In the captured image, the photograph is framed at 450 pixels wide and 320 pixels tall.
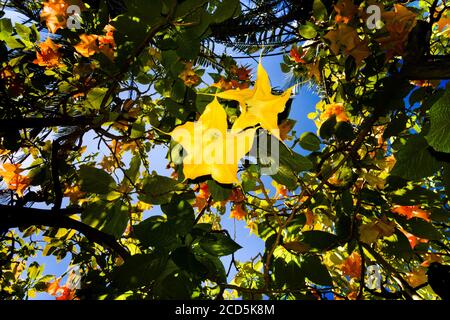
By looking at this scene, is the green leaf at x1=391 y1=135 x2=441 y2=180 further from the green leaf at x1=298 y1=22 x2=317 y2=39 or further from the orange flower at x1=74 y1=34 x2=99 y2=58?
the orange flower at x1=74 y1=34 x2=99 y2=58

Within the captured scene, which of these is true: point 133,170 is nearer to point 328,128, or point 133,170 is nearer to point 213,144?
point 213,144

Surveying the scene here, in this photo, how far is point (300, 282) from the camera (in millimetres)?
788

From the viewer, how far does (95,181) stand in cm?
83

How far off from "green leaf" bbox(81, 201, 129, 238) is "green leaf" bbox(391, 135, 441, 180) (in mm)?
707

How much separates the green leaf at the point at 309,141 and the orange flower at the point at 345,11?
22.3 inches

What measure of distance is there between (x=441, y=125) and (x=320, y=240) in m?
0.52

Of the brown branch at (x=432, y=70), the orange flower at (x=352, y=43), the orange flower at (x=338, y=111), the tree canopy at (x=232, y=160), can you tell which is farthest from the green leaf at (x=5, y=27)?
the brown branch at (x=432, y=70)

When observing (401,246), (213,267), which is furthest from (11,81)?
(401,246)

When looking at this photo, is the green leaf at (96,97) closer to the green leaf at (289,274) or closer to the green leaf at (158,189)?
the green leaf at (158,189)

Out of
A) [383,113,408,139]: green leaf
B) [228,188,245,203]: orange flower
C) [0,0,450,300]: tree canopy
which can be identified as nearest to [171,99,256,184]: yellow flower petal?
[0,0,450,300]: tree canopy
